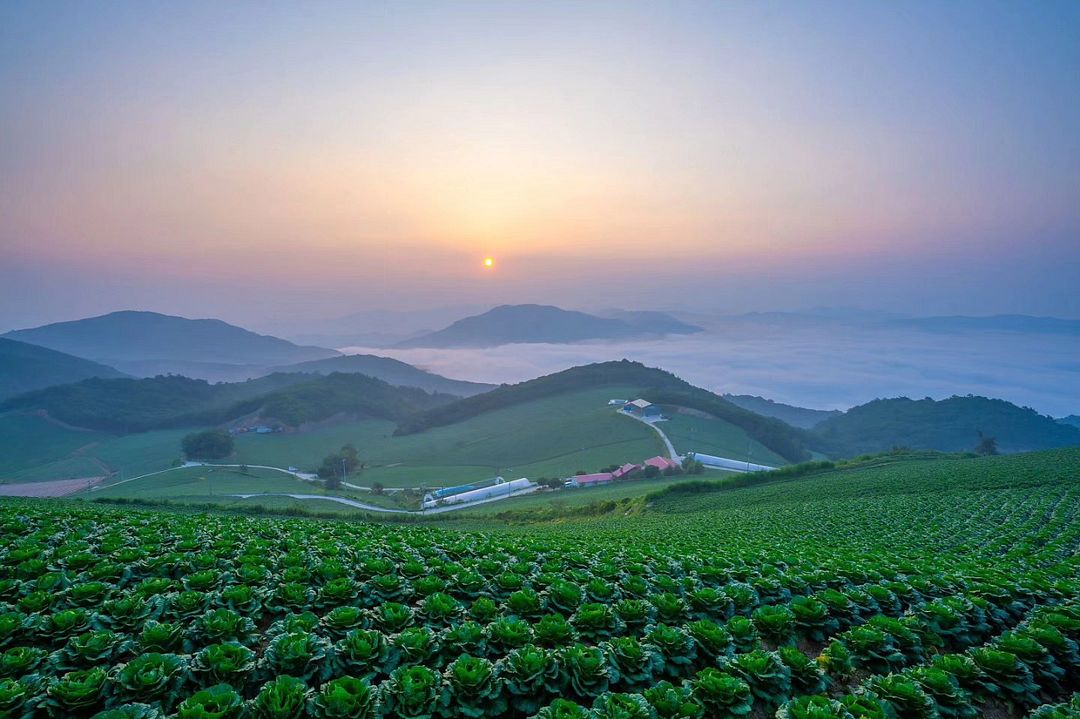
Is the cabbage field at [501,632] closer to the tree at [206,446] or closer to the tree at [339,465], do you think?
the tree at [339,465]

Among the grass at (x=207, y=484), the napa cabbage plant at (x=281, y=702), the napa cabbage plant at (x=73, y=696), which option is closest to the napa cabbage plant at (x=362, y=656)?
the napa cabbage plant at (x=281, y=702)

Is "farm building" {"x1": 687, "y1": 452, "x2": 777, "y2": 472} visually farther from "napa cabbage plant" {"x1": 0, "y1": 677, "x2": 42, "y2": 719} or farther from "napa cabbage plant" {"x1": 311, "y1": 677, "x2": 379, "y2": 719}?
"napa cabbage plant" {"x1": 0, "y1": 677, "x2": 42, "y2": 719}

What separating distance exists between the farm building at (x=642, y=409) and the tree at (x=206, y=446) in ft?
275

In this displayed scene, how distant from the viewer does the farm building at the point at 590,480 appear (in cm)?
7021

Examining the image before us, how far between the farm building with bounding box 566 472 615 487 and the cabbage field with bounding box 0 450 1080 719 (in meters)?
59.8

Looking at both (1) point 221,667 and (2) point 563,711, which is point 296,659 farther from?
(2) point 563,711

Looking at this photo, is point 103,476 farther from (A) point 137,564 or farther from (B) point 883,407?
(B) point 883,407

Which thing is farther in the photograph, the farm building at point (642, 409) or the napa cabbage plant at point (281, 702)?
the farm building at point (642, 409)

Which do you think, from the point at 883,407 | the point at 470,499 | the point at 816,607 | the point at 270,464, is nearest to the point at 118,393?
the point at 270,464

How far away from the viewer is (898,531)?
21.8m

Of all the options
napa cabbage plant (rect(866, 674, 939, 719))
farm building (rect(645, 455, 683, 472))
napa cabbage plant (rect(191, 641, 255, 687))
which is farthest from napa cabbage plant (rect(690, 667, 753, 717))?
farm building (rect(645, 455, 683, 472))

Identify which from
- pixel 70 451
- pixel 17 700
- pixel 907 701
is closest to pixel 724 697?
pixel 907 701

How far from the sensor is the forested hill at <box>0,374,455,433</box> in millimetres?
125250

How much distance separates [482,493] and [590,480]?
15.4 meters
